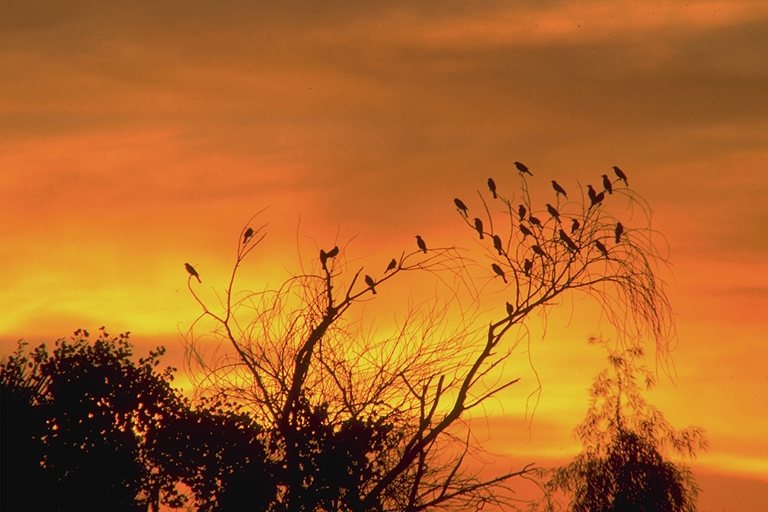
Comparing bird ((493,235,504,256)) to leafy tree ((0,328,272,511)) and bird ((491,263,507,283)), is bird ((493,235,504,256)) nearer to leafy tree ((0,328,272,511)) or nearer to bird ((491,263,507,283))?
bird ((491,263,507,283))

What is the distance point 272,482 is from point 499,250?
18.5ft

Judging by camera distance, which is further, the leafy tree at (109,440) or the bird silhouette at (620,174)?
the leafy tree at (109,440)

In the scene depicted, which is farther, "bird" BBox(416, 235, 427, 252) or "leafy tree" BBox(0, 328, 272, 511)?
"leafy tree" BBox(0, 328, 272, 511)

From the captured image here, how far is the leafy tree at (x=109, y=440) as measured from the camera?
20.3 m

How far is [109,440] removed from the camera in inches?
1055

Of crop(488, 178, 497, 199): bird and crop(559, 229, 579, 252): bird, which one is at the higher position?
crop(488, 178, 497, 199): bird

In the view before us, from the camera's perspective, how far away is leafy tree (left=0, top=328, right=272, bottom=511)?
2031cm

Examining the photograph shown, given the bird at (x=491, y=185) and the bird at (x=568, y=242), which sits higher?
the bird at (x=491, y=185)

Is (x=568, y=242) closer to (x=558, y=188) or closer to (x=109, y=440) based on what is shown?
(x=558, y=188)

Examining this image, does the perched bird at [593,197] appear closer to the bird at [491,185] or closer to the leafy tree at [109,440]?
the bird at [491,185]

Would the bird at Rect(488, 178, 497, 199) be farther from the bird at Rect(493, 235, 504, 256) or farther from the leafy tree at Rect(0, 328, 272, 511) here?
the leafy tree at Rect(0, 328, 272, 511)

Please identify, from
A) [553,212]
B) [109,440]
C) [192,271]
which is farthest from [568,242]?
[109,440]

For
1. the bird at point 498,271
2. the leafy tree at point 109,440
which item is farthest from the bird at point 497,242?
the leafy tree at point 109,440

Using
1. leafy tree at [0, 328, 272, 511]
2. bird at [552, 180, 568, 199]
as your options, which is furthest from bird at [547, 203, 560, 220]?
leafy tree at [0, 328, 272, 511]
